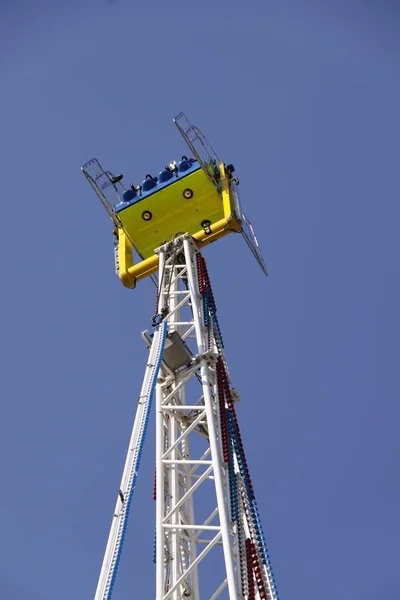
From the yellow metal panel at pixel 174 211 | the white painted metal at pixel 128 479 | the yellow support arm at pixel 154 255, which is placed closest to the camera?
the white painted metal at pixel 128 479

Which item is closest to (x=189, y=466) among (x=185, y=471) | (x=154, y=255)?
(x=185, y=471)

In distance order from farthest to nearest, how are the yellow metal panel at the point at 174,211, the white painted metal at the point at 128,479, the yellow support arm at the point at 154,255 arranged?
the yellow metal panel at the point at 174,211, the yellow support arm at the point at 154,255, the white painted metal at the point at 128,479

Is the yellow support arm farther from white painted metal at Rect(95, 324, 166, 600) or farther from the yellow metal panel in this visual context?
white painted metal at Rect(95, 324, 166, 600)

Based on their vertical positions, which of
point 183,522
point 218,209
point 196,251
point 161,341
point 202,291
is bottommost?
point 183,522

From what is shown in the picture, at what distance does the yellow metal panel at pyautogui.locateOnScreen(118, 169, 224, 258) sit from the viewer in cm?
1922

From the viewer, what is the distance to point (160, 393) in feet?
48.4

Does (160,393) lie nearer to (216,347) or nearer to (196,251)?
(216,347)

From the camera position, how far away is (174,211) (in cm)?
1931

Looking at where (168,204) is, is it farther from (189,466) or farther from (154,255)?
(189,466)

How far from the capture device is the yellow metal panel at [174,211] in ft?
63.1

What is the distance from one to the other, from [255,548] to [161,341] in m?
4.43

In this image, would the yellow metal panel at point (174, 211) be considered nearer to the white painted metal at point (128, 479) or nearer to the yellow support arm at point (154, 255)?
the yellow support arm at point (154, 255)

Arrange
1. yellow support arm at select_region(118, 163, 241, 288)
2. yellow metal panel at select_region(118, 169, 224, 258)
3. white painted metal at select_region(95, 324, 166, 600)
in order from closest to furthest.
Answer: white painted metal at select_region(95, 324, 166, 600) < yellow support arm at select_region(118, 163, 241, 288) < yellow metal panel at select_region(118, 169, 224, 258)

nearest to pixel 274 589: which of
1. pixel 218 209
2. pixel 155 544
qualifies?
pixel 155 544
